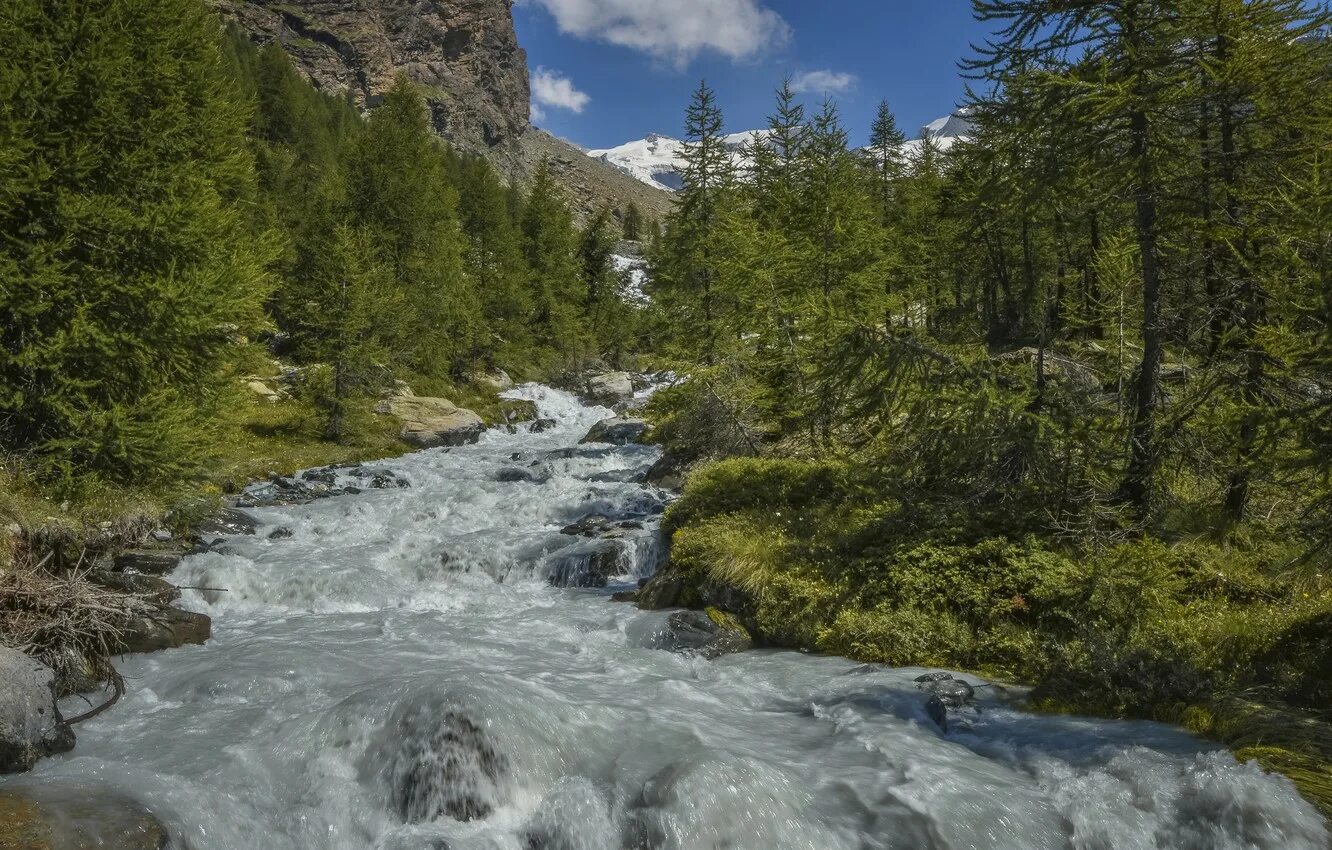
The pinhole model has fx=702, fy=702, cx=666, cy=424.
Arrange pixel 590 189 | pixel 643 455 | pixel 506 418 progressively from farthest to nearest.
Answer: pixel 590 189 → pixel 506 418 → pixel 643 455

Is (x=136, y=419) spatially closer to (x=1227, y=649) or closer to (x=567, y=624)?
(x=567, y=624)

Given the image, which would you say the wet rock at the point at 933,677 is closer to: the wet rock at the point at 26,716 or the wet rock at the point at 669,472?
the wet rock at the point at 26,716

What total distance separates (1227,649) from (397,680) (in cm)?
907

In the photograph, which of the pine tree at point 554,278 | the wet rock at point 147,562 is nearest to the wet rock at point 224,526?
the wet rock at point 147,562

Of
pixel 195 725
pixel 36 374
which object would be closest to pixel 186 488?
pixel 36 374

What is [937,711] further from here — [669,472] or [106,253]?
[106,253]

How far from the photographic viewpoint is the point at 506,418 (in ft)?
113

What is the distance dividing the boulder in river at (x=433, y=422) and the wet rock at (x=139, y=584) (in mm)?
16215

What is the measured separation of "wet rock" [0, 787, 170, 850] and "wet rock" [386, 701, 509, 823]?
1741mm

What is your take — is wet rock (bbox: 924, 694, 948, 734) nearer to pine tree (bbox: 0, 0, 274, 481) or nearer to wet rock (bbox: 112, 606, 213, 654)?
wet rock (bbox: 112, 606, 213, 654)

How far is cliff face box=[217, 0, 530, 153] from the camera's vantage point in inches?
5512

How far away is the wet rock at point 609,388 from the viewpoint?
133 ft

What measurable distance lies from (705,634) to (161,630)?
7.62 metres

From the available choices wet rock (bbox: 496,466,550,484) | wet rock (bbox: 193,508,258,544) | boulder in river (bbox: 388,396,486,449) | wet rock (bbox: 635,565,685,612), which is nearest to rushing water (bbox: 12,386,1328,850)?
wet rock (bbox: 635,565,685,612)
